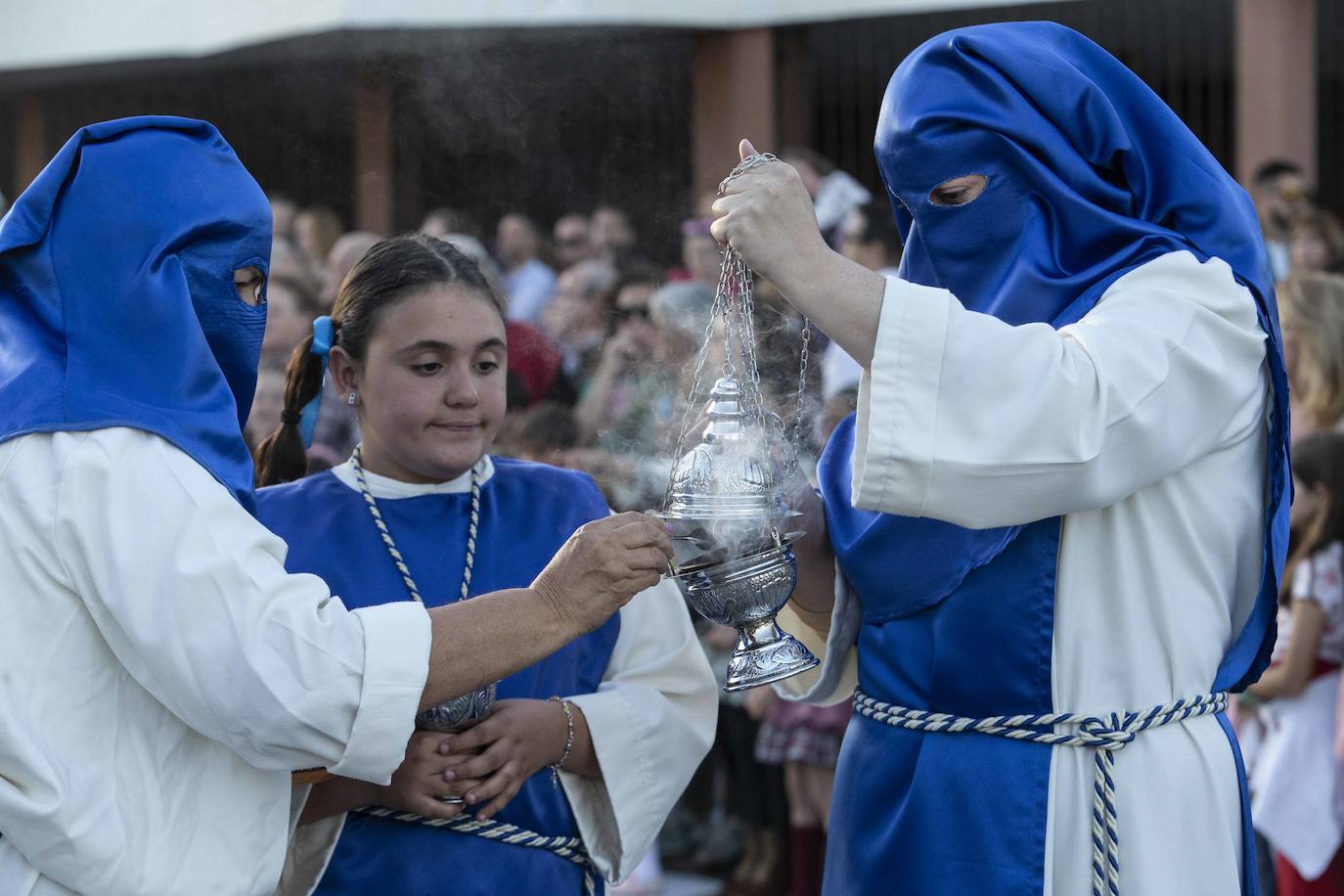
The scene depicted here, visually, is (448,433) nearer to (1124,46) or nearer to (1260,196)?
(1260,196)

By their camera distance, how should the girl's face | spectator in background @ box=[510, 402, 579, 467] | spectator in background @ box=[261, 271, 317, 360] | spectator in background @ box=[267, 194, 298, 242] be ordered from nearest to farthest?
the girl's face → spectator in background @ box=[510, 402, 579, 467] → spectator in background @ box=[261, 271, 317, 360] → spectator in background @ box=[267, 194, 298, 242]

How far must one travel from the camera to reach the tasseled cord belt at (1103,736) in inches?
99.8

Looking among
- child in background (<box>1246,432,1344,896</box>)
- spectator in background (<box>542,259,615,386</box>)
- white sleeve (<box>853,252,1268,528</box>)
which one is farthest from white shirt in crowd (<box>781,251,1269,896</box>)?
spectator in background (<box>542,259,615,386</box>)

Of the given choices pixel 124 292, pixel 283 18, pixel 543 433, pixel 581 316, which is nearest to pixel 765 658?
pixel 124 292

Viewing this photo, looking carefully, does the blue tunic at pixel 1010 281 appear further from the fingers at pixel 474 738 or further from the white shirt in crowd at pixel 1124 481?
the fingers at pixel 474 738

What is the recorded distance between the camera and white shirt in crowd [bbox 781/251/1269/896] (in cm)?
236

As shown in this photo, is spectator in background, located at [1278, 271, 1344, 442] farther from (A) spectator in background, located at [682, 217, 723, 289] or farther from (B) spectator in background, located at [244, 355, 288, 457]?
(B) spectator in background, located at [244, 355, 288, 457]

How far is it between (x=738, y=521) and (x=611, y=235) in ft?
17.6

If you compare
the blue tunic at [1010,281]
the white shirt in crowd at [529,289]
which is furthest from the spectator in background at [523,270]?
the blue tunic at [1010,281]

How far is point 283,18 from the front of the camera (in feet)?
37.5

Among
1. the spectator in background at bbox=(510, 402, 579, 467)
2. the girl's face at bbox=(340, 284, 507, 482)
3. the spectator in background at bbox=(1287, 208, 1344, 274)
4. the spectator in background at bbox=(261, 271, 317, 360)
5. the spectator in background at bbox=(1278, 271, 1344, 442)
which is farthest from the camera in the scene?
the spectator in background at bbox=(1287, 208, 1344, 274)

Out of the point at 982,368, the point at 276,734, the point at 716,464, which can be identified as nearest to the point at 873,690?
the point at 716,464

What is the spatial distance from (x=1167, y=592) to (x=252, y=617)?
1410mm

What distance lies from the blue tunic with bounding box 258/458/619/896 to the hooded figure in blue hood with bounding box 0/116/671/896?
0.36 metres
